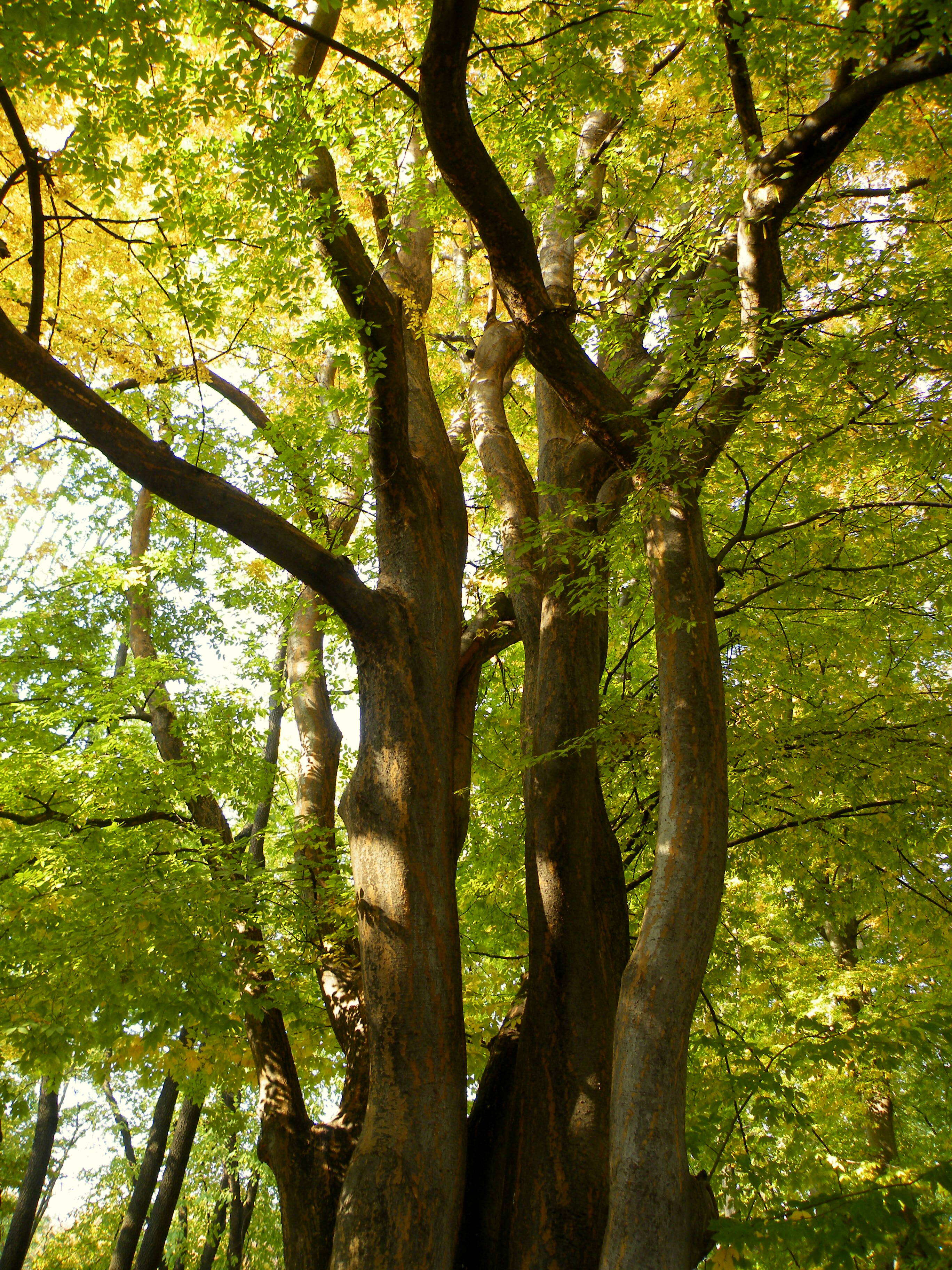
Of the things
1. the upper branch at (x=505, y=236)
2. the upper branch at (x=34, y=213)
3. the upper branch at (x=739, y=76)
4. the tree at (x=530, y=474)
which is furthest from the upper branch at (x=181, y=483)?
the upper branch at (x=739, y=76)

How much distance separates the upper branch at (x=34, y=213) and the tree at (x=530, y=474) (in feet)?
0.15

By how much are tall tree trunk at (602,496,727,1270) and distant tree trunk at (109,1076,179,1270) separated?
324 inches

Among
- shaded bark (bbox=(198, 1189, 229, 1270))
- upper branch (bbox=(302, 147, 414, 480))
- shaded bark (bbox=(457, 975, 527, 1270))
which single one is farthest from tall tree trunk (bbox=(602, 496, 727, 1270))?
shaded bark (bbox=(198, 1189, 229, 1270))

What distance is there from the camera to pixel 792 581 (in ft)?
16.7

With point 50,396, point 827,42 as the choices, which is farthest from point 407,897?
point 827,42

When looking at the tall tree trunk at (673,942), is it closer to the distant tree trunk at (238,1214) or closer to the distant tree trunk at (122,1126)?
the distant tree trunk at (238,1214)

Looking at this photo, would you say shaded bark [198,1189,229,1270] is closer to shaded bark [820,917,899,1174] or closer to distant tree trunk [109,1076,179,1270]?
distant tree trunk [109,1076,179,1270]

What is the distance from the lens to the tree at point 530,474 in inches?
122

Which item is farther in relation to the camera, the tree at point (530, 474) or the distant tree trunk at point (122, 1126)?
the distant tree trunk at point (122, 1126)

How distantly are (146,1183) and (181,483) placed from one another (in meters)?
10.2

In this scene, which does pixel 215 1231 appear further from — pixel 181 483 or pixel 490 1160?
pixel 181 483

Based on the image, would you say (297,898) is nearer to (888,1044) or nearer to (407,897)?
(407,897)

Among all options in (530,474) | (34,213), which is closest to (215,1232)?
(530,474)

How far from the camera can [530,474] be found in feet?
18.9
